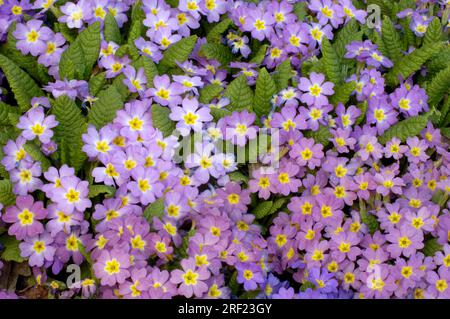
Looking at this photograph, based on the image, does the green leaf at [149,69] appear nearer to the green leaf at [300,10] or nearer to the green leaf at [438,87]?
the green leaf at [300,10]

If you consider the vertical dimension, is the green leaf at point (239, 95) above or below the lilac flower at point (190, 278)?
above

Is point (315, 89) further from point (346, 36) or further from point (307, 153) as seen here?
point (346, 36)

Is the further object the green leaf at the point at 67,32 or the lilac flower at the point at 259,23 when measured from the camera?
the lilac flower at the point at 259,23

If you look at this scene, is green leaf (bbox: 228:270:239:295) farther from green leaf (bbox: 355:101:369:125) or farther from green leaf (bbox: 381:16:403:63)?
green leaf (bbox: 381:16:403:63)

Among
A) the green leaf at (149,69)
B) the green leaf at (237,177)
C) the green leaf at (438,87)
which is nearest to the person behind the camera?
the green leaf at (237,177)

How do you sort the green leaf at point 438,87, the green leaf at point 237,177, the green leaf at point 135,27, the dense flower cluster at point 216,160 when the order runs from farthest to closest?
the green leaf at point 438,87 → the green leaf at point 135,27 → the green leaf at point 237,177 → the dense flower cluster at point 216,160

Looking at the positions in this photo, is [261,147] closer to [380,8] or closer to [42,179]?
[42,179]

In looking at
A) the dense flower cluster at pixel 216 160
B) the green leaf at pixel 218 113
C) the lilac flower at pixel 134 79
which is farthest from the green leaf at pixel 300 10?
the lilac flower at pixel 134 79

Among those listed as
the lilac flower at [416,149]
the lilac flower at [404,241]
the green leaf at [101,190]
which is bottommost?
the lilac flower at [404,241]
